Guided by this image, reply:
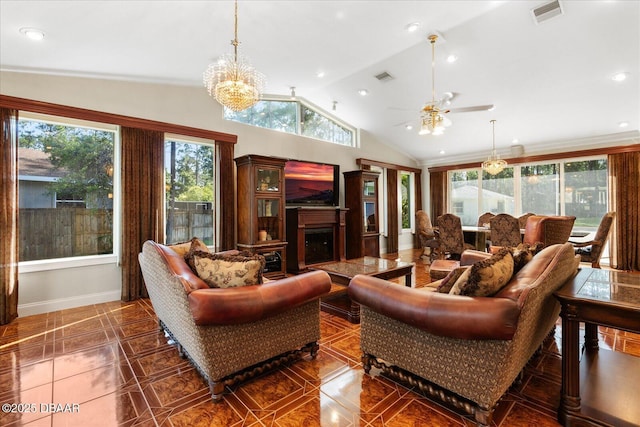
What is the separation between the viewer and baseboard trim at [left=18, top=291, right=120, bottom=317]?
11.1 feet

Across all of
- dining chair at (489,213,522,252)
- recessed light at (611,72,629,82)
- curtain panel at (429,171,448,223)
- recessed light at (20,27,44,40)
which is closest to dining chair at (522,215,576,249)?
dining chair at (489,213,522,252)

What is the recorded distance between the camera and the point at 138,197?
155 inches

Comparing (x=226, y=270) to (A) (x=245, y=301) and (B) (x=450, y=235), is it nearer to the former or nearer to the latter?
(A) (x=245, y=301)

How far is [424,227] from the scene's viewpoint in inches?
246

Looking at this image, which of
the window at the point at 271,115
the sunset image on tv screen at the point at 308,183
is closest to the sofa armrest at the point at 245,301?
the sunset image on tv screen at the point at 308,183

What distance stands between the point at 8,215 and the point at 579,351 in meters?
5.04

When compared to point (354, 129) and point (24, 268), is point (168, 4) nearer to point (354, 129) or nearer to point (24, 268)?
point (24, 268)

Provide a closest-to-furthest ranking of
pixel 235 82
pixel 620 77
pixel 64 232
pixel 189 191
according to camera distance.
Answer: pixel 235 82
pixel 64 232
pixel 620 77
pixel 189 191

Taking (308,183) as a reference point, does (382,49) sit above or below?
above

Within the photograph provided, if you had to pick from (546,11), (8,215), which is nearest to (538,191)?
(546,11)

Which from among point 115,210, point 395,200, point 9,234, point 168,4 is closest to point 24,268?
point 9,234

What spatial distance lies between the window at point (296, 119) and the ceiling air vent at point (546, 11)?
388cm

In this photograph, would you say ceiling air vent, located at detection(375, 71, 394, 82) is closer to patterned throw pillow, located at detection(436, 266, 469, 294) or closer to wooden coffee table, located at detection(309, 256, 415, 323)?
wooden coffee table, located at detection(309, 256, 415, 323)

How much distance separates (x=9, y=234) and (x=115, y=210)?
1034 millimetres
